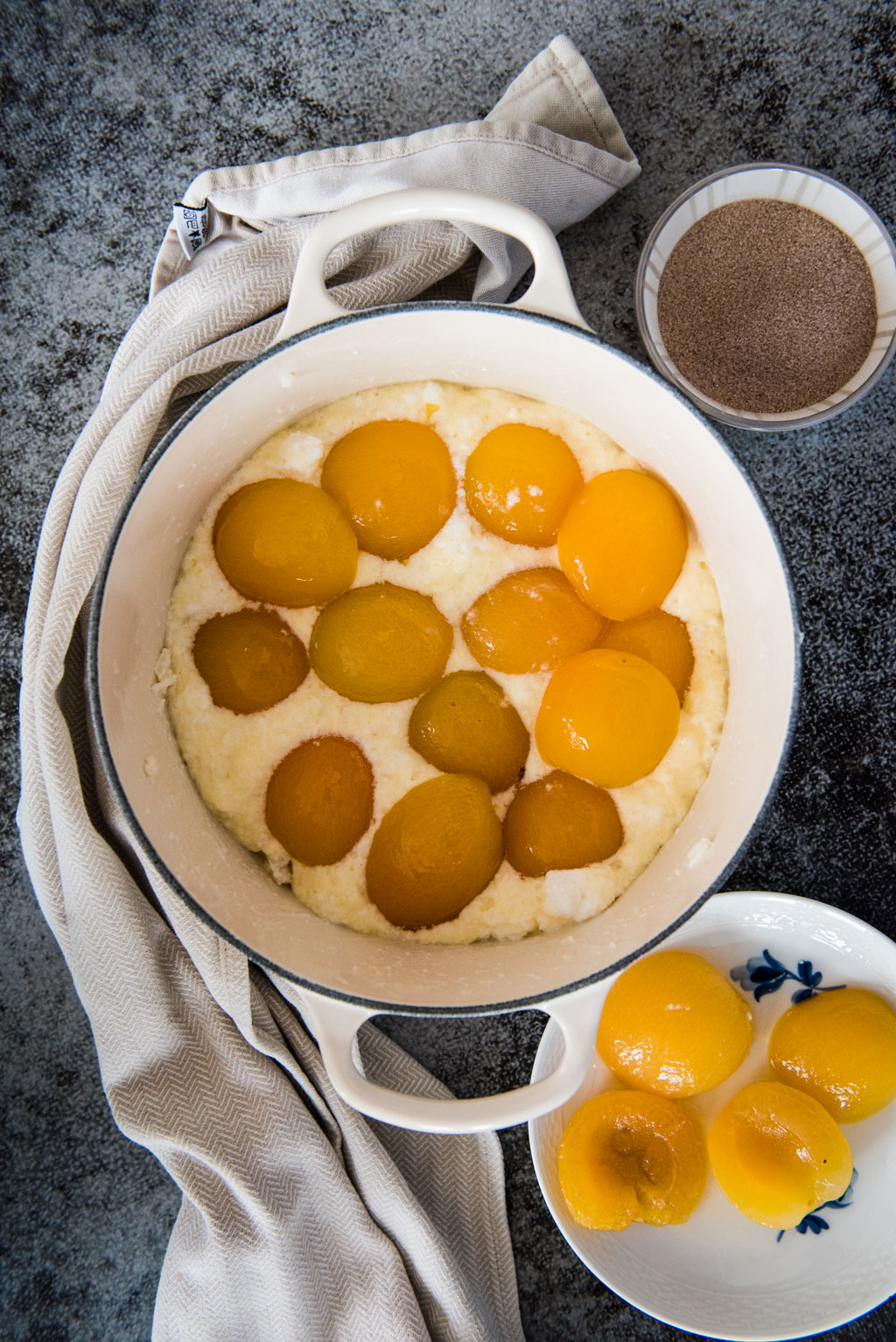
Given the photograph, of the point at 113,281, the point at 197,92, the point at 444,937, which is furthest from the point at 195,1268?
the point at 197,92

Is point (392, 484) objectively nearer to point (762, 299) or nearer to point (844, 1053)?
point (762, 299)

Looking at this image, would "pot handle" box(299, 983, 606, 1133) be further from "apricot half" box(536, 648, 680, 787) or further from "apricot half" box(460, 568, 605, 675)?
"apricot half" box(460, 568, 605, 675)

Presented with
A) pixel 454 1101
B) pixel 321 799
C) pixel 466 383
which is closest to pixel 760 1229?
pixel 454 1101

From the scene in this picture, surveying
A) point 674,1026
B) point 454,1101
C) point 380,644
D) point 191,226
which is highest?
point 191,226

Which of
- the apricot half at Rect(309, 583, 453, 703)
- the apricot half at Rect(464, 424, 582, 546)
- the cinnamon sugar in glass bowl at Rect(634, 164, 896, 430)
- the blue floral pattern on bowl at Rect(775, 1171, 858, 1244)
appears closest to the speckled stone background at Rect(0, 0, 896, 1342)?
the cinnamon sugar in glass bowl at Rect(634, 164, 896, 430)

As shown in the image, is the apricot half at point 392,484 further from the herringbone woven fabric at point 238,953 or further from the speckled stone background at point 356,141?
the speckled stone background at point 356,141

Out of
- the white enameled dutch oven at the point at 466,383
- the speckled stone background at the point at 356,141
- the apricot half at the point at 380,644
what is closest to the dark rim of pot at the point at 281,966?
the white enameled dutch oven at the point at 466,383

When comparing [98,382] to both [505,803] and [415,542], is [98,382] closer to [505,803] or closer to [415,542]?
[415,542]
